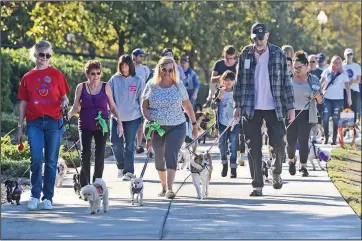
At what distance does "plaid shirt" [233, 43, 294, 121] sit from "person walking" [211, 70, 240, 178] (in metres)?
2.33

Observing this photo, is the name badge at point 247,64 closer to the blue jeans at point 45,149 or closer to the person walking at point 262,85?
the person walking at point 262,85

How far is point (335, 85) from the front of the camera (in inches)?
783

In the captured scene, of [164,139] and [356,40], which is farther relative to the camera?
[356,40]

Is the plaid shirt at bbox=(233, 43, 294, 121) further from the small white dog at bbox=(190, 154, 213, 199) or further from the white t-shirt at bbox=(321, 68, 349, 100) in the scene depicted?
the white t-shirt at bbox=(321, 68, 349, 100)

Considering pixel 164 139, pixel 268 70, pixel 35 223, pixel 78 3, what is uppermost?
pixel 78 3

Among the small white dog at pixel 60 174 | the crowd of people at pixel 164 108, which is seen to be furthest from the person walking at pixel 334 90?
the small white dog at pixel 60 174

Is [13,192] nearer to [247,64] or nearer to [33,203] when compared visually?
[33,203]

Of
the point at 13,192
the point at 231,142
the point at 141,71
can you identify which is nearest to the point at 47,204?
the point at 13,192

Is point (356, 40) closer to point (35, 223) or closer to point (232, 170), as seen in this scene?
point (232, 170)

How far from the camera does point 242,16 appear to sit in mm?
41344

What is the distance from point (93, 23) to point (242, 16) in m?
11.6

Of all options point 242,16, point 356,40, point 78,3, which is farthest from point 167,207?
point 356,40

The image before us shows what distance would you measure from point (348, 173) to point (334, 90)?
3.99 metres

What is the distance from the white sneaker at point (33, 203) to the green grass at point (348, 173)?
3.25 metres
